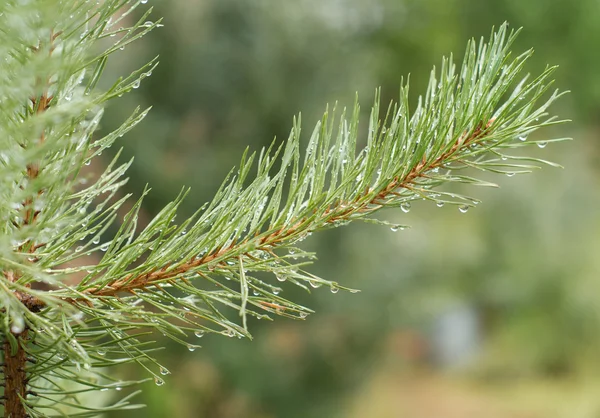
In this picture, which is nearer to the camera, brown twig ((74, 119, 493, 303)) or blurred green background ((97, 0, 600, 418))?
brown twig ((74, 119, 493, 303))

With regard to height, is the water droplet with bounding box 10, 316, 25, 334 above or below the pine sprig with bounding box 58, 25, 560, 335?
below

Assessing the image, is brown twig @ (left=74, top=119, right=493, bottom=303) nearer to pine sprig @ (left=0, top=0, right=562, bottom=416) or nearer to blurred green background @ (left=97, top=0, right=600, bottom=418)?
pine sprig @ (left=0, top=0, right=562, bottom=416)

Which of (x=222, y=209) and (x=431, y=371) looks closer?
(x=222, y=209)

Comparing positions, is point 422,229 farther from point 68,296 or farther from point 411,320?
point 68,296

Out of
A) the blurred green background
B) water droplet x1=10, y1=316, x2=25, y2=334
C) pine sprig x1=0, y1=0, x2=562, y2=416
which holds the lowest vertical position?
water droplet x1=10, y1=316, x2=25, y2=334

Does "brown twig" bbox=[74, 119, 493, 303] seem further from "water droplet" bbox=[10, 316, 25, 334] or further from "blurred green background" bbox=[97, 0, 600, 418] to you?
"blurred green background" bbox=[97, 0, 600, 418]

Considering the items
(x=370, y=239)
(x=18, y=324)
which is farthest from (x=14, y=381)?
(x=370, y=239)

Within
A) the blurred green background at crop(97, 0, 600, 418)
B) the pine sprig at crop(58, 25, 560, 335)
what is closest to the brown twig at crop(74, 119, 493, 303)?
the pine sprig at crop(58, 25, 560, 335)

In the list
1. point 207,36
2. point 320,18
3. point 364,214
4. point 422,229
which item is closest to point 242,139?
point 207,36

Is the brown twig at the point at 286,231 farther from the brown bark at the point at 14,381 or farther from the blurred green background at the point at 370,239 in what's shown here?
the blurred green background at the point at 370,239
